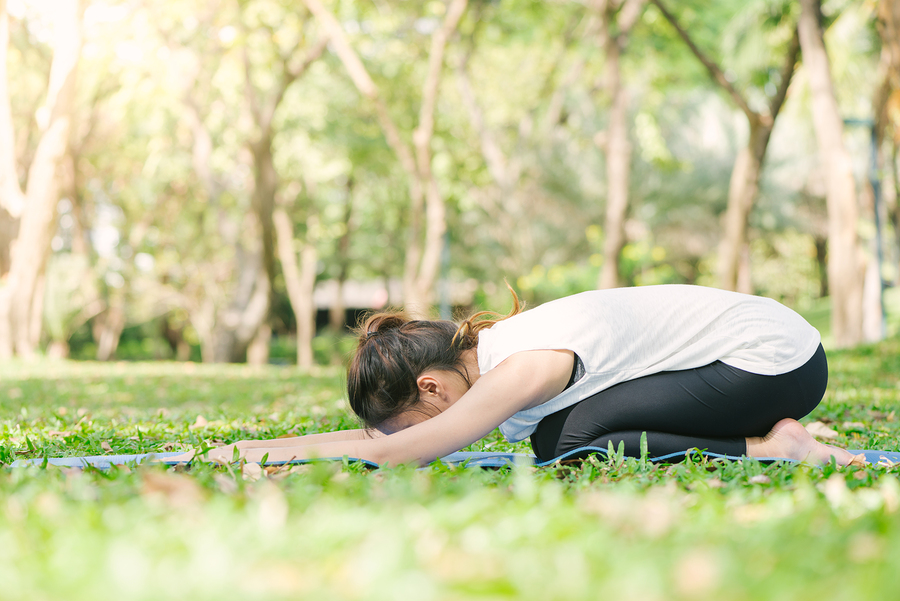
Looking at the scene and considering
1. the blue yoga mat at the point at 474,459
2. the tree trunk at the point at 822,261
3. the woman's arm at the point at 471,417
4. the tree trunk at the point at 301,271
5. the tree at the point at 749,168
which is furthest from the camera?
the tree trunk at the point at 822,261

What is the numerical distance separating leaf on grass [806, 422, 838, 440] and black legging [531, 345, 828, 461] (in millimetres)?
1213

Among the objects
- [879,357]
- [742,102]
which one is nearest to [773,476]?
[879,357]

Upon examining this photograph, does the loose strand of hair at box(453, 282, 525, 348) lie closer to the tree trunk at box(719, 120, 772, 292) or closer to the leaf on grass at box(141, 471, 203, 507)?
the leaf on grass at box(141, 471, 203, 507)

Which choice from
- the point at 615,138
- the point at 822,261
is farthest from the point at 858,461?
the point at 822,261

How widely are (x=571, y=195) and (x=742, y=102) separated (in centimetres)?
1481

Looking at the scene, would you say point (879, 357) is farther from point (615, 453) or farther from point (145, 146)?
point (145, 146)

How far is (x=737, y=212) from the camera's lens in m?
11.9

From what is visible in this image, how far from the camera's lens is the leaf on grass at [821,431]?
4172mm

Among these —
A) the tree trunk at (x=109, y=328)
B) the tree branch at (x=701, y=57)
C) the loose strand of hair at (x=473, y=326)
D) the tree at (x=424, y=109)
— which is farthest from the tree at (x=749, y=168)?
the tree trunk at (x=109, y=328)

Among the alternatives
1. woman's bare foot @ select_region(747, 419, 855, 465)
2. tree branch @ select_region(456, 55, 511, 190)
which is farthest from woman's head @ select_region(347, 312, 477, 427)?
tree branch @ select_region(456, 55, 511, 190)

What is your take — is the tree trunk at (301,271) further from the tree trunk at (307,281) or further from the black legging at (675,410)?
the black legging at (675,410)

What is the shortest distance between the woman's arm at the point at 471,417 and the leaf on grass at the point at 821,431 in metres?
2.14

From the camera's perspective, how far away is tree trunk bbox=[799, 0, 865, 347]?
10.6 meters

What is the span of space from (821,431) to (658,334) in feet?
6.21
